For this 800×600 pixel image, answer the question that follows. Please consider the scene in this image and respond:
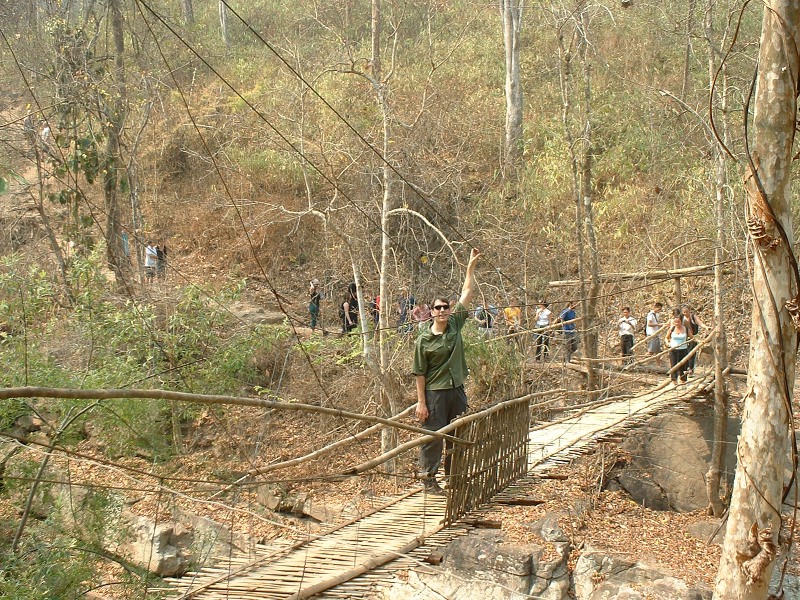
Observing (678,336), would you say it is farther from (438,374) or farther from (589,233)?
(438,374)

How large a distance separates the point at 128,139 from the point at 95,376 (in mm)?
7393

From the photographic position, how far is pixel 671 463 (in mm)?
8375

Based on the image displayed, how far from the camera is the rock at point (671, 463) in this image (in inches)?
326

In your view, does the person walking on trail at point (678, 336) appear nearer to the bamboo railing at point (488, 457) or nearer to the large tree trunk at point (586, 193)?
the large tree trunk at point (586, 193)

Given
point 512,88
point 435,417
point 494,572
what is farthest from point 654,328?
point 512,88

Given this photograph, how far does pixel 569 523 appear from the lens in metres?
6.21

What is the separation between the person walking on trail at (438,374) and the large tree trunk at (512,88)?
436 inches

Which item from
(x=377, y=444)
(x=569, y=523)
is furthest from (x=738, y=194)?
(x=569, y=523)

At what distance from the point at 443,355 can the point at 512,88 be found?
1252cm

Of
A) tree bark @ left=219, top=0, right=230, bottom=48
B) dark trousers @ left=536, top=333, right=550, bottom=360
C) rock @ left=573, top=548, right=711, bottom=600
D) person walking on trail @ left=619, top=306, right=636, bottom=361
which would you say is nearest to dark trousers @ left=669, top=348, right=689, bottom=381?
person walking on trail @ left=619, top=306, right=636, bottom=361

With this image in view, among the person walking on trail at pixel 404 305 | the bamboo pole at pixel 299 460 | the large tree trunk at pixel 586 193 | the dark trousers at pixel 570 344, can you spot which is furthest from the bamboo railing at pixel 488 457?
the person walking on trail at pixel 404 305

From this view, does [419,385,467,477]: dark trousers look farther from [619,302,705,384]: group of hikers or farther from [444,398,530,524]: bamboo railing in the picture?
[619,302,705,384]: group of hikers

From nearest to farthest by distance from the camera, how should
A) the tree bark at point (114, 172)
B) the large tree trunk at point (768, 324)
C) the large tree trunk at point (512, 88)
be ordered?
the large tree trunk at point (768, 324) → the tree bark at point (114, 172) → the large tree trunk at point (512, 88)

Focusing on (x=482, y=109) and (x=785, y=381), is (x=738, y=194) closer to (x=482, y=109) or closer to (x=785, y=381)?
(x=482, y=109)
